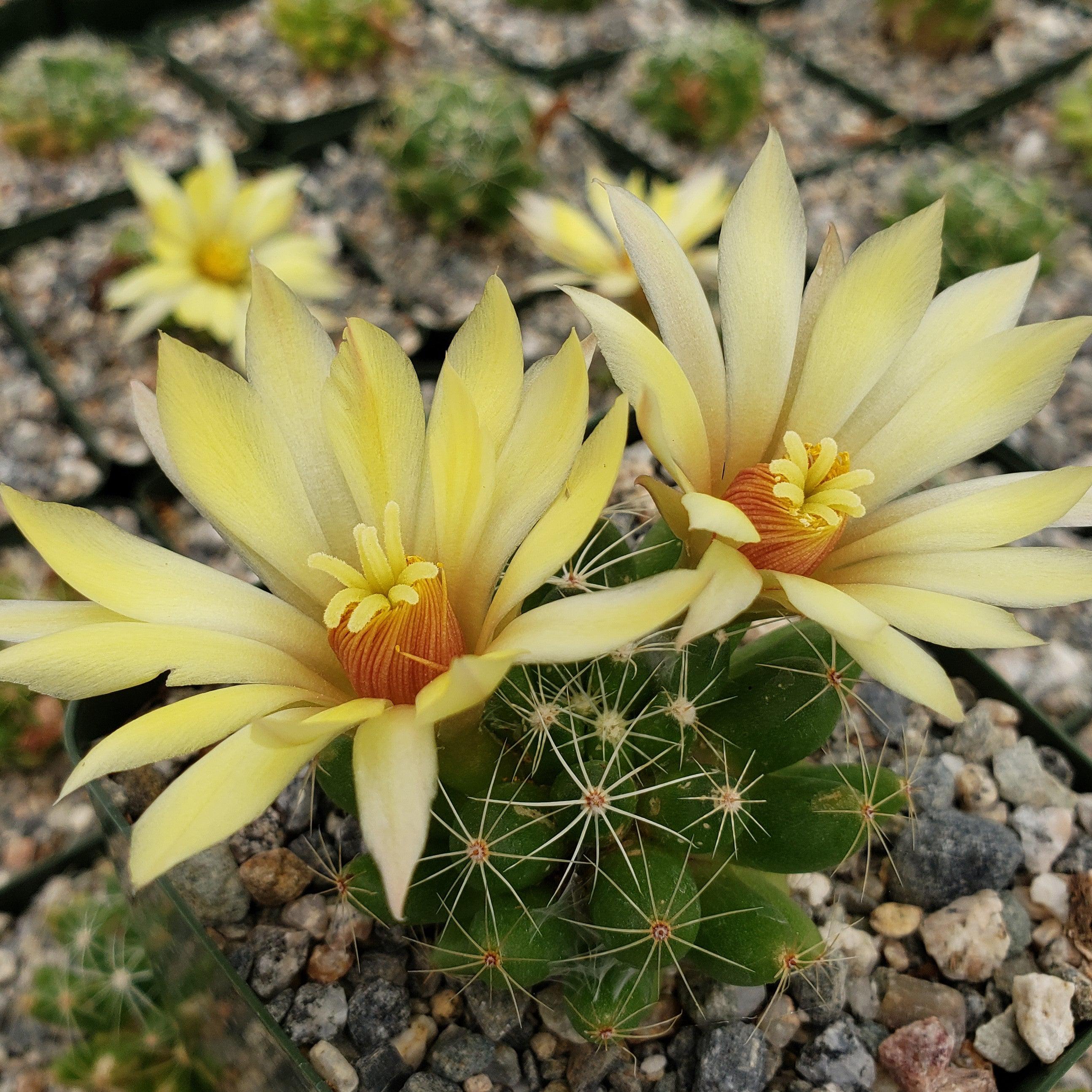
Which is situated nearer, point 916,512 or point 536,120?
point 916,512

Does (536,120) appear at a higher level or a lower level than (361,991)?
higher

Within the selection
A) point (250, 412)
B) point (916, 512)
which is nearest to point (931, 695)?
point (916, 512)

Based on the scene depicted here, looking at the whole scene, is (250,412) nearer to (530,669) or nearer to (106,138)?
(530,669)

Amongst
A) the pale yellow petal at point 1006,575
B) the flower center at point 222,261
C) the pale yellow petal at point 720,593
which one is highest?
the pale yellow petal at point 720,593

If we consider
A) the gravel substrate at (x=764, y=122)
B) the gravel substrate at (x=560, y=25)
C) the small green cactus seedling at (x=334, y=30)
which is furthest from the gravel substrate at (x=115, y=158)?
the gravel substrate at (x=764, y=122)

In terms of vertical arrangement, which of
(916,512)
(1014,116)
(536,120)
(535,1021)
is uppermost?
(916,512)

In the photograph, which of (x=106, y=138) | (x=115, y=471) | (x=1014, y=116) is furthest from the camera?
(x=1014, y=116)

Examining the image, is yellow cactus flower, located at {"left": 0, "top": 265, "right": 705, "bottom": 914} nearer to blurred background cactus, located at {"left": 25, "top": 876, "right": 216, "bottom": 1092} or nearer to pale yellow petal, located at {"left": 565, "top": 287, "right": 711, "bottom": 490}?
pale yellow petal, located at {"left": 565, "top": 287, "right": 711, "bottom": 490}

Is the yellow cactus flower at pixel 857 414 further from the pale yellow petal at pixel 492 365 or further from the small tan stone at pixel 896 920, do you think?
the small tan stone at pixel 896 920
